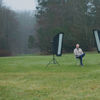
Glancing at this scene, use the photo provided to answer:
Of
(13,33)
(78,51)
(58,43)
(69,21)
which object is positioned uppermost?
(69,21)

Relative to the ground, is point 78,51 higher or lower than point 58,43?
lower

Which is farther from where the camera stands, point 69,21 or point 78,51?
point 69,21

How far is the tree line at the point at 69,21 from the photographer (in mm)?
40875

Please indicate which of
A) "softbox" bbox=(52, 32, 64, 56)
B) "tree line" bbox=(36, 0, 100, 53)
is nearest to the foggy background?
"tree line" bbox=(36, 0, 100, 53)

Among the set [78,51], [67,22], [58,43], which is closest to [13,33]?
[67,22]

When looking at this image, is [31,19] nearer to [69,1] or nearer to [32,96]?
[69,1]

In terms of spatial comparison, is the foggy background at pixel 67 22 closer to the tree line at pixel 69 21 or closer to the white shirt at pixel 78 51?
the tree line at pixel 69 21

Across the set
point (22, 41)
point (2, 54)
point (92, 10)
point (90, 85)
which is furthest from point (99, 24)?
point (90, 85)

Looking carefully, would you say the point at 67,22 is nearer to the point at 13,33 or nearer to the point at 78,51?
the point at 13,33

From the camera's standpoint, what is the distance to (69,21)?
42969 mm

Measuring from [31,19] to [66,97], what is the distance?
64.4m

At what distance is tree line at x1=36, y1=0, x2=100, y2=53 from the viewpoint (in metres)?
40.9

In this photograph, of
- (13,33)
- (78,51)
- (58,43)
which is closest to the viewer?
(78,51)

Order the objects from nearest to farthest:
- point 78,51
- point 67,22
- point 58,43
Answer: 1. point 78,51
2. point 58,43
3. point 67,22
